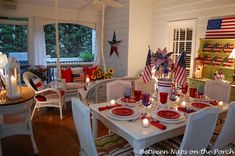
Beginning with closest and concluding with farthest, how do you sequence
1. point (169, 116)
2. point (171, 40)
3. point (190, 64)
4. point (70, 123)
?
point (169, 116) < point (70, 123) < point (190, 64) < point (171, 40)

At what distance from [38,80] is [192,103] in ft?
9.82

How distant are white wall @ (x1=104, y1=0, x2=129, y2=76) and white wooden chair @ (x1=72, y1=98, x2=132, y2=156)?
338 cm

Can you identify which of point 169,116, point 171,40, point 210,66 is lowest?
point 169,116

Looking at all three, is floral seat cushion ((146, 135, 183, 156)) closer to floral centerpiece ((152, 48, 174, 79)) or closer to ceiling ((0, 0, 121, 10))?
floral centerpiece ((152, 48, 174, 79))

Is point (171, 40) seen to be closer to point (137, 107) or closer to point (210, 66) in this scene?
point (210, 66)

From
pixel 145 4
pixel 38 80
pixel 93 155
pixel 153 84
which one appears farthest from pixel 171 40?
pixel 93 155

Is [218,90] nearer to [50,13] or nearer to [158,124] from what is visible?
[158,124]

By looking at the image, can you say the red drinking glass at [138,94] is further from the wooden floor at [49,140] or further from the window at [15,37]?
the window at [15,37]

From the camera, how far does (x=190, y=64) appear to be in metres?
4.44

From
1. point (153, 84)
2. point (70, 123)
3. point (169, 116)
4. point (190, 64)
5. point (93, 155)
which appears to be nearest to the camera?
point (93, 155)

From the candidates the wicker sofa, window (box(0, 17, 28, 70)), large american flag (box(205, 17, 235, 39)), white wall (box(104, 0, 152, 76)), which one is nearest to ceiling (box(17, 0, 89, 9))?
window (box(0, 17, 28, 70))

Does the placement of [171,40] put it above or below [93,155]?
above

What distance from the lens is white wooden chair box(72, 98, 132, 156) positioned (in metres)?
1.63

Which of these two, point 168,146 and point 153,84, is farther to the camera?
point 153,84
